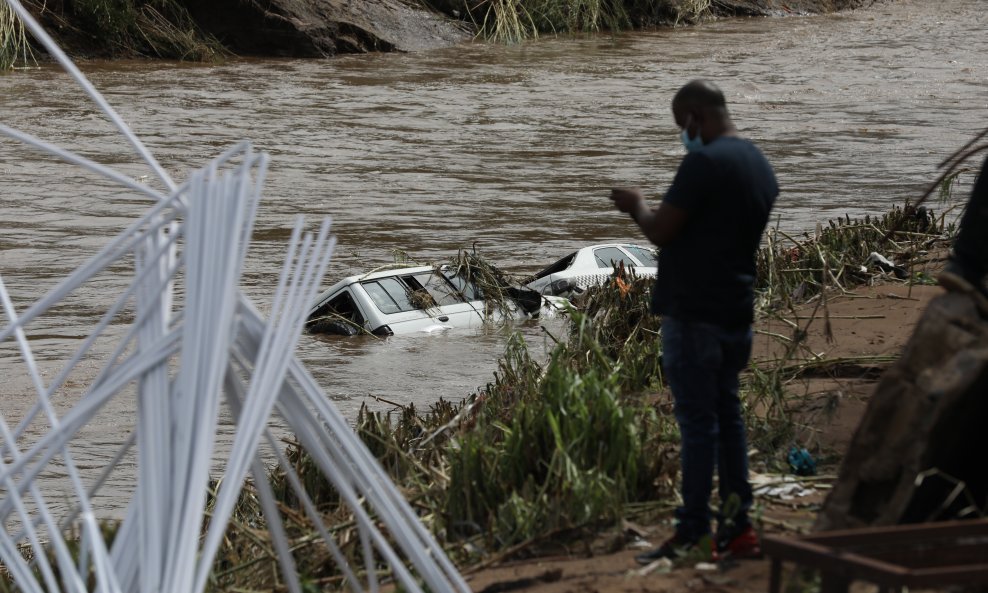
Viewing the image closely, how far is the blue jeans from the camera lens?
4602mm

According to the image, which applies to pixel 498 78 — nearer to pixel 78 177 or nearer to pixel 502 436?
pixel 78 177

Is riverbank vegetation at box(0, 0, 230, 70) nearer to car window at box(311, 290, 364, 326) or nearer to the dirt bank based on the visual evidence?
the dirt bank

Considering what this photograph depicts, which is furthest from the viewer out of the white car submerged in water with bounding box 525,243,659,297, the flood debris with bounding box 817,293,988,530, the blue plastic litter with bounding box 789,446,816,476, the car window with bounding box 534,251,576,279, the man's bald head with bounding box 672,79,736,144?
the car window with bounding box 534,251,576,279

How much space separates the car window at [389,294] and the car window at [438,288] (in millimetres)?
163

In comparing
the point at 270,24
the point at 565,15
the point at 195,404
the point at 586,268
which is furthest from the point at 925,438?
the point at 565,15

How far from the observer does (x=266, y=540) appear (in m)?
5.54

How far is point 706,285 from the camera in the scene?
180 inches

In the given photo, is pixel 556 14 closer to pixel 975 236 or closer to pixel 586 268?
pixel 586 268

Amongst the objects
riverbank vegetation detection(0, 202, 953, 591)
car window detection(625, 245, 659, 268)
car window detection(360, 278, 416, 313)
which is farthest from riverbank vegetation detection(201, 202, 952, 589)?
car window detection(625, 245, 659, 268)

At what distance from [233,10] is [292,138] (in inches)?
493

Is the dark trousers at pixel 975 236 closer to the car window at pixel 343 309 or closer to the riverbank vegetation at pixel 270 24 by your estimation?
the car window at pixel 343 309

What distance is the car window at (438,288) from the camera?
637 inches

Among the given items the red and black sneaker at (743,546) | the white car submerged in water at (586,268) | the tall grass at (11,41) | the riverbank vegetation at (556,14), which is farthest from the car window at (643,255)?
the riverbank vegetation at (556,14)

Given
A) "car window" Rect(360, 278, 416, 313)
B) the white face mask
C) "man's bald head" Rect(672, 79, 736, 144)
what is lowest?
"car window" Rect(360, 278, 416, 313)
